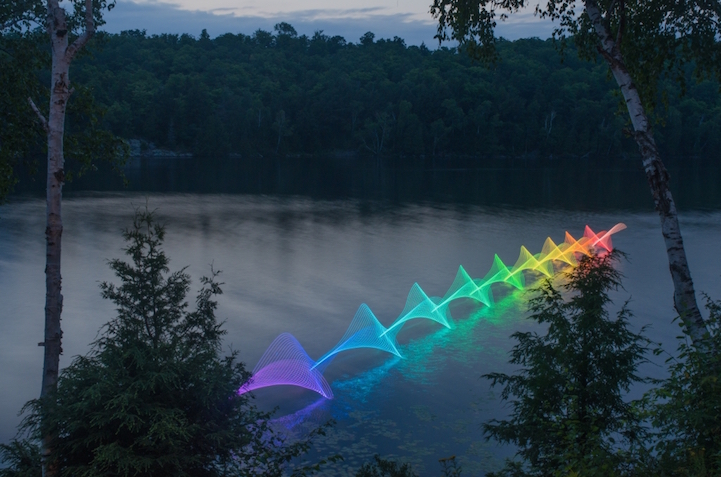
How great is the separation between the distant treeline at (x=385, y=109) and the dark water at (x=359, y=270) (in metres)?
48.5

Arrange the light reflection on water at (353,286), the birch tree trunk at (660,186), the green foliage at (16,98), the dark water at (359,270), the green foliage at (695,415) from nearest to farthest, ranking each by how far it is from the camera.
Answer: the green foliage at (695,415)
the birch tree trunk at (660,186)
the green foliage at (16,98)
the light reflection on water at (353,286)
the dark water at (359,270)

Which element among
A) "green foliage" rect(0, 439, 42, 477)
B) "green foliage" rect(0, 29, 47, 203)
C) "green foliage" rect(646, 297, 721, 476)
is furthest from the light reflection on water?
"green foliage" rect(646, 297, 721, 476)

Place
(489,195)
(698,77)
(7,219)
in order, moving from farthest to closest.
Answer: (489,195), (7,219), (698,77)

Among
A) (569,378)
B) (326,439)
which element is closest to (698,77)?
(569,378)

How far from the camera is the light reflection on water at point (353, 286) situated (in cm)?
1154

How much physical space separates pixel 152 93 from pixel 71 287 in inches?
3294

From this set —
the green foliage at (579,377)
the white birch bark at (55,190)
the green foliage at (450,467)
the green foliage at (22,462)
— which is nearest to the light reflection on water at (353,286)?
the green foliage at (450,467)

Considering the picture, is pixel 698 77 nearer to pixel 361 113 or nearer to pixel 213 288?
pixel 213 288

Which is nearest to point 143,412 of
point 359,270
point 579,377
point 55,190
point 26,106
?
point 55,190

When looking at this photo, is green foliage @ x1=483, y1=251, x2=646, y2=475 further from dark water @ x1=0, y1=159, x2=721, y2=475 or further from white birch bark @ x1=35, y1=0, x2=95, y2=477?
white birch bark @ x1=35, y1=0, x2=95, y2=477

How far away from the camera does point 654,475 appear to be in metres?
5.07

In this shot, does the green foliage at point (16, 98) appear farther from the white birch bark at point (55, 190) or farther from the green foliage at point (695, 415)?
the green foliage at point (695, 415)

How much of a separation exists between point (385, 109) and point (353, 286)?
89.5 m

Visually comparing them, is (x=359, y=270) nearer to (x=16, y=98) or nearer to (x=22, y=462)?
(x=16, y=98)
